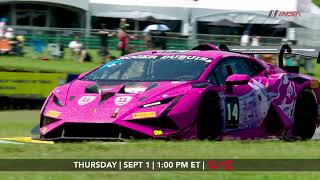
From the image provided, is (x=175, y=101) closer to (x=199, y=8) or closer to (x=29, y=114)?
(x=29, y=114)

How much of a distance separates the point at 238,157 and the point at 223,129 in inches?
92.9

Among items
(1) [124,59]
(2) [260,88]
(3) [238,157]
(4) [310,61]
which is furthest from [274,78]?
(4) [310,61]

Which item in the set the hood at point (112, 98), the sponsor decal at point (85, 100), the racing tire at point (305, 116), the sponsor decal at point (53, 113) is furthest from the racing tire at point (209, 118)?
the racing tire at point (305, 116)

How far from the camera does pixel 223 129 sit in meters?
9.20

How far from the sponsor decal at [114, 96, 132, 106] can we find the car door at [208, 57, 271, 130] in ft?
3.64

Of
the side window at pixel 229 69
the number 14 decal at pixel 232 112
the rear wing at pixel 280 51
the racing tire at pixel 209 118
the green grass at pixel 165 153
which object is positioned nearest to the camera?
the green grass at pixel 165 153

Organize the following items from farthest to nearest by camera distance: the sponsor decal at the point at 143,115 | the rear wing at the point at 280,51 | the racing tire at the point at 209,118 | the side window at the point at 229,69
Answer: the rear wing at the point at 280,51
the side window at the point at 229,69
the racing tire at the point at 209,118
the sponsor decal at the point at 143,115

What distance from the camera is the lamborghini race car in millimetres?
8578

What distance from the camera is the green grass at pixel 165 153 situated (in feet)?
19.1

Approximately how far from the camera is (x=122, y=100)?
875 cm

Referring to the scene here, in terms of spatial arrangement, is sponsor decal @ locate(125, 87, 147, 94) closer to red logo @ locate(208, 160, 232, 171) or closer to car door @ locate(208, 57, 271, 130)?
car door @ locate(208, 57, 271, 130)

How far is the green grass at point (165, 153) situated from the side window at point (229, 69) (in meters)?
1.37

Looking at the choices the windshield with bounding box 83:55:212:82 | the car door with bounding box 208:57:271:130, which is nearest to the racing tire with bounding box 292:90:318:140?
the car door with bounding box 208:57:271:130

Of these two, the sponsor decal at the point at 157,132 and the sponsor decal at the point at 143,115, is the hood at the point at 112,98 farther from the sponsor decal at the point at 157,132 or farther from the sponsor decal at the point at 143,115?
the sponsor decal at the point at 157,132
